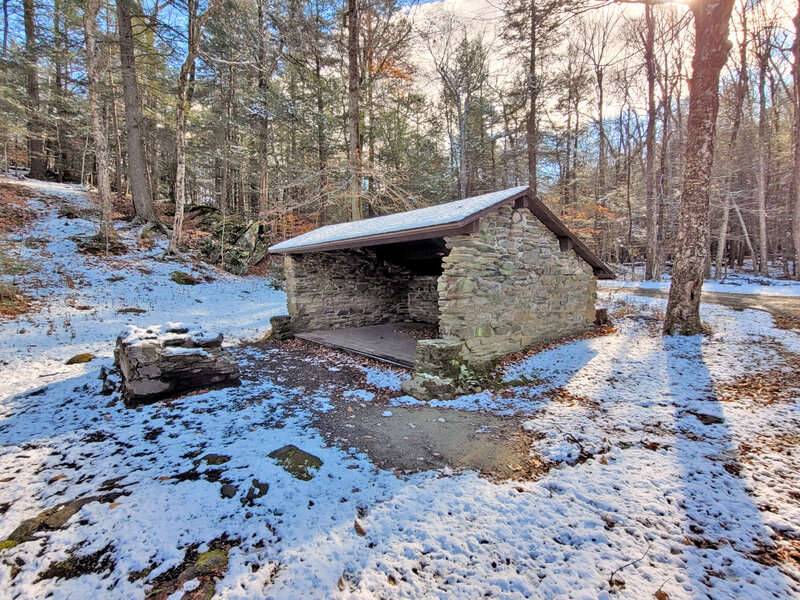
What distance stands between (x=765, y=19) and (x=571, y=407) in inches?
561

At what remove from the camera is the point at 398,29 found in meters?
11.7

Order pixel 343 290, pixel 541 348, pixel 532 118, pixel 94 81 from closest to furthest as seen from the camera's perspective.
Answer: pixel 541 348, pixel 343 290, pixel 94 81, pixel 532 118

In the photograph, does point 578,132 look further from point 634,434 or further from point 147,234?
point 147,234

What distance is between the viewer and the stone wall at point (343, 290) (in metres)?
8.05

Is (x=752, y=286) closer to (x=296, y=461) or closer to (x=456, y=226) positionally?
(x=456, y=226)

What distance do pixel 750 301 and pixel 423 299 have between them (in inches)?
393

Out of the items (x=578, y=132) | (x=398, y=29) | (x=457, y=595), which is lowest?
(x=457, y=595)

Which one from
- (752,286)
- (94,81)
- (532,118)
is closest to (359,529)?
(94,81)

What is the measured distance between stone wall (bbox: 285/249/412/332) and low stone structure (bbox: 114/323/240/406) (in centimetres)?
318

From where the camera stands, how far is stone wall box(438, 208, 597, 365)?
16.0ft

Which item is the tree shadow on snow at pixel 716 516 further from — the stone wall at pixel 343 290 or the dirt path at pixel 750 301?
the dirt path at pixel 750 301

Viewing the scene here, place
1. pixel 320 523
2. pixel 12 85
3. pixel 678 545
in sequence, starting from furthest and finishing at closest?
pixel 12 85 → pixel 320 523 → pixel 678 545

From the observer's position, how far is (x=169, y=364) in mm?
4379

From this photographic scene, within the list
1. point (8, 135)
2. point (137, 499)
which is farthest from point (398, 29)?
point (8, 135)
